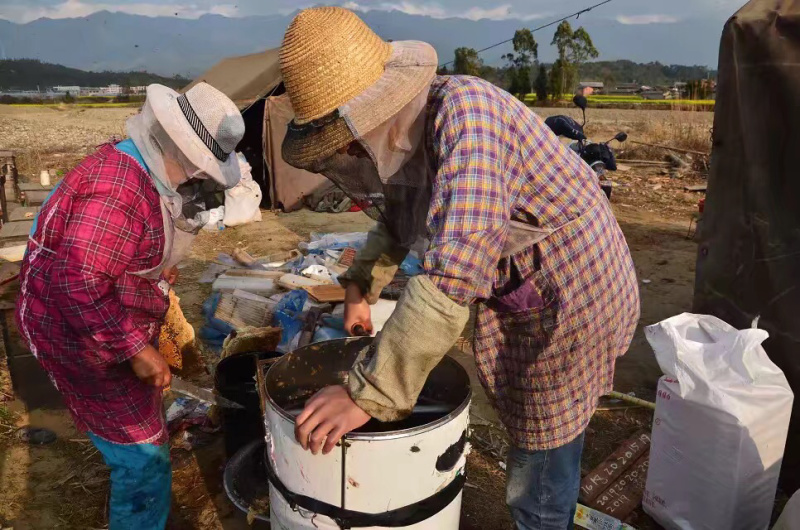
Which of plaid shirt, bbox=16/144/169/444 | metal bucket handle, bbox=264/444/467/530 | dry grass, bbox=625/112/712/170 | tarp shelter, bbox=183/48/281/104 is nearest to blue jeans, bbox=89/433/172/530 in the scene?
plaid shirt, bbox=16/144/169/444

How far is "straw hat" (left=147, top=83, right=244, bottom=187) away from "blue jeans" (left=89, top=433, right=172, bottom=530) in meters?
1.15

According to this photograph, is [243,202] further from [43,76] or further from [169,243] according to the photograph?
[43,76]

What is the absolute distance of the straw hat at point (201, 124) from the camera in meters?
2.14

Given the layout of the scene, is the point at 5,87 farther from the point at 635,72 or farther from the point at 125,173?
the point at 635,72

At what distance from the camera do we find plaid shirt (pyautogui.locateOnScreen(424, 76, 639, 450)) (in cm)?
129

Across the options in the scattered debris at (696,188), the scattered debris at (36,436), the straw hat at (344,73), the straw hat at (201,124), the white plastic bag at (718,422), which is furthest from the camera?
the scattered debris at (696,188)

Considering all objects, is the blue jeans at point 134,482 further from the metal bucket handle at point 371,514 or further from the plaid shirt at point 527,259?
the plaid shirt at point 527,259

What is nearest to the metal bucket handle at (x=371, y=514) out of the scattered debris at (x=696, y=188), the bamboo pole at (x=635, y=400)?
the bamboo pole at (x=635, y=400)

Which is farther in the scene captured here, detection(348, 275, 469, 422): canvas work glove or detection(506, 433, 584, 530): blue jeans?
detection(506, 433, 584, 530): blue jeans

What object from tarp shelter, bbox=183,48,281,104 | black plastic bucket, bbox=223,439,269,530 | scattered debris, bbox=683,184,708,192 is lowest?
black plastic bucket, bbox=223,439,269,530

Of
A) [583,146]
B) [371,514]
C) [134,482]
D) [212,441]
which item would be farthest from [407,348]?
[583,146]

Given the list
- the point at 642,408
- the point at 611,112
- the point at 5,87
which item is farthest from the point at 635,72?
the point at 642,408

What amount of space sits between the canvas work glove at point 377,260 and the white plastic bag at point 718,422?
50.2 inches

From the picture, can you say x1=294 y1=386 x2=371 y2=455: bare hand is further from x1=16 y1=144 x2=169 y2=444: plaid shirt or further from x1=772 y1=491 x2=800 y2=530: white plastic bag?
x1=772 y1=491 x2=800 y2=530: white plastic bag
